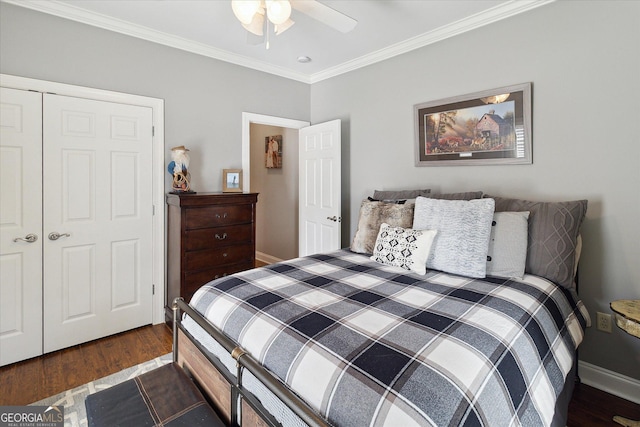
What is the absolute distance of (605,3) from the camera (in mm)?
2062

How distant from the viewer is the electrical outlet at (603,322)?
2125 mm

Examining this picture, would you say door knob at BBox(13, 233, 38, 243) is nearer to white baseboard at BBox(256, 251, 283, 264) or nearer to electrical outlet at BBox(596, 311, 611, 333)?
white baseboard at BBox(256, 251, 283, 264)

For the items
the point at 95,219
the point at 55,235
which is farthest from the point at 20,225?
the point at 95,219

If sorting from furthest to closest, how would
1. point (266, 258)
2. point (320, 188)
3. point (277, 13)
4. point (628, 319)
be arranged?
point (266, 258), point (320, 188), point (277, 13), point (628, 319)

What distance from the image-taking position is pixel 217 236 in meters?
3.02

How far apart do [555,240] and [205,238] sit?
8.73ft

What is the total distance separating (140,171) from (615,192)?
3629mm

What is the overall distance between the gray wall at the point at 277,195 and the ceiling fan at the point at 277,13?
111 inches

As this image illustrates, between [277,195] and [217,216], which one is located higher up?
[277,195]

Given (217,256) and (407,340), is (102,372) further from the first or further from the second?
(407,340)

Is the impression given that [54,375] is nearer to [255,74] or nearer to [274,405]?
[274,405]

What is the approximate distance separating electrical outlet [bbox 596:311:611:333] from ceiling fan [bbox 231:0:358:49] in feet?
8.25

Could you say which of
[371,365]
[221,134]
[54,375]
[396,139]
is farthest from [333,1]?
[54,375]

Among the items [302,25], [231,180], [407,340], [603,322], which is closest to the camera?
[407,340]
